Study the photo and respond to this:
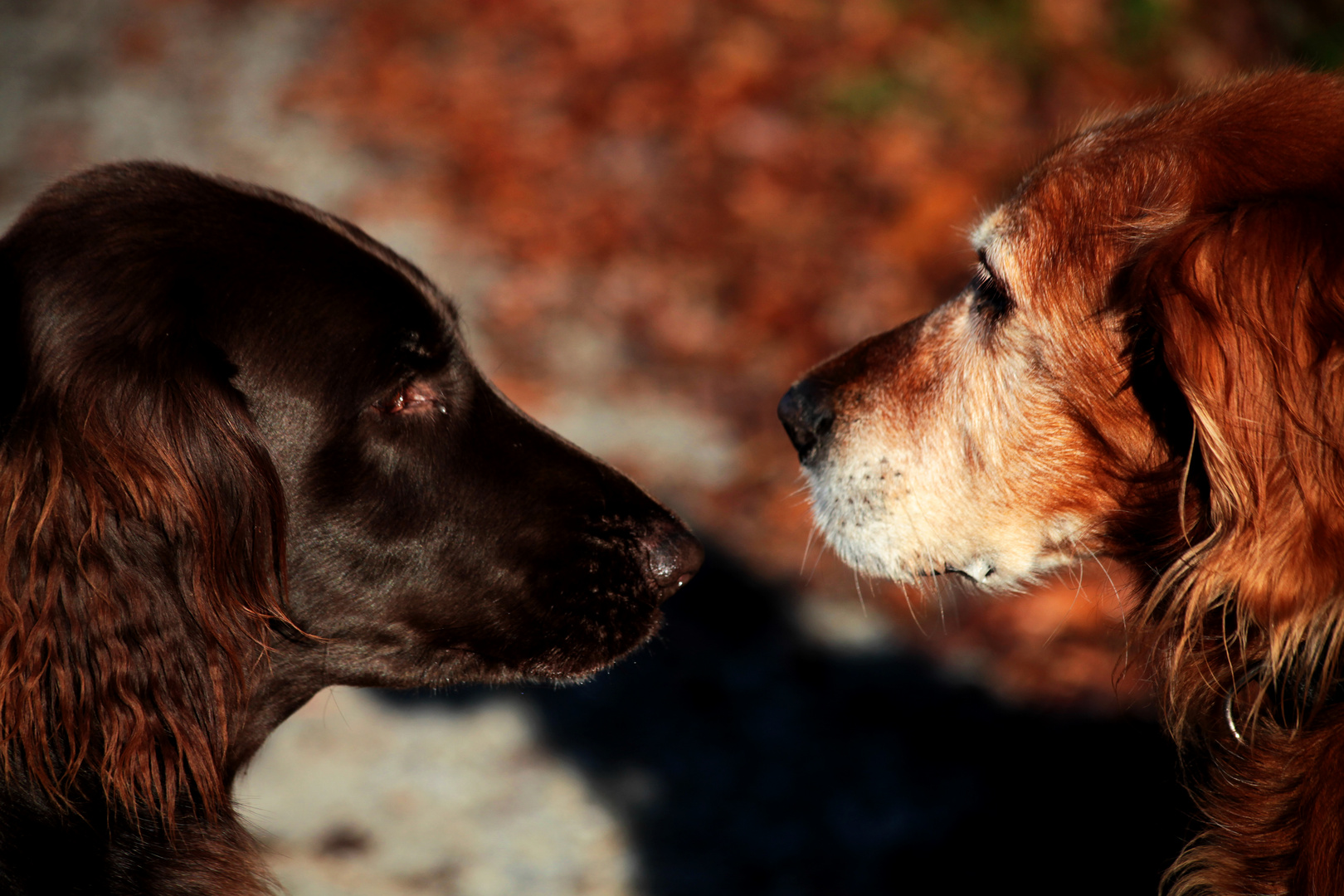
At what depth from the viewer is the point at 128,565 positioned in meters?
2.25

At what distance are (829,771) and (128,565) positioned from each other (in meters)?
2.64

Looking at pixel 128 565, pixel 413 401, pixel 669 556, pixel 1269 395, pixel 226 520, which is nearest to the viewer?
pixel 1269 395

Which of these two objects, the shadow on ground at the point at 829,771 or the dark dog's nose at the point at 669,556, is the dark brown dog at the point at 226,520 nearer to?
the dark dog's nose at the point at 669,556

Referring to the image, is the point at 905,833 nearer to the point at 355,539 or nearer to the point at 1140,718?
the point at 1140,718

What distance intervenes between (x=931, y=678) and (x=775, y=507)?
1.05m

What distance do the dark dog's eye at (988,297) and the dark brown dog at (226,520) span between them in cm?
94

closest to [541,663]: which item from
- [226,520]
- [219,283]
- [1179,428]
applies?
[226,520]

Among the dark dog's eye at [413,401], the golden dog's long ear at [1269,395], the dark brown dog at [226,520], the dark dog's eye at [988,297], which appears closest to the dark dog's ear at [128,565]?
the dark brown dog at [226,520]

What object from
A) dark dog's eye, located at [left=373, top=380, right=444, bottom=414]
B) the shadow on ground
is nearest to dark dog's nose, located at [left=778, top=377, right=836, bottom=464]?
dark dog's eye, located at [left=373, top=380, right=444, bottom=414]

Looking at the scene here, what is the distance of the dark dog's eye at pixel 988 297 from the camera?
2678 mm

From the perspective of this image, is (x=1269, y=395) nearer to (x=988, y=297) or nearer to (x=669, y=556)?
(x=988, y=297)

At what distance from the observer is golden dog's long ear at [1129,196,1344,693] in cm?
197

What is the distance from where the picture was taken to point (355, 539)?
2592 mm

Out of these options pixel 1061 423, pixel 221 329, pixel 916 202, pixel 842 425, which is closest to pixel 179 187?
pixel 221 329
